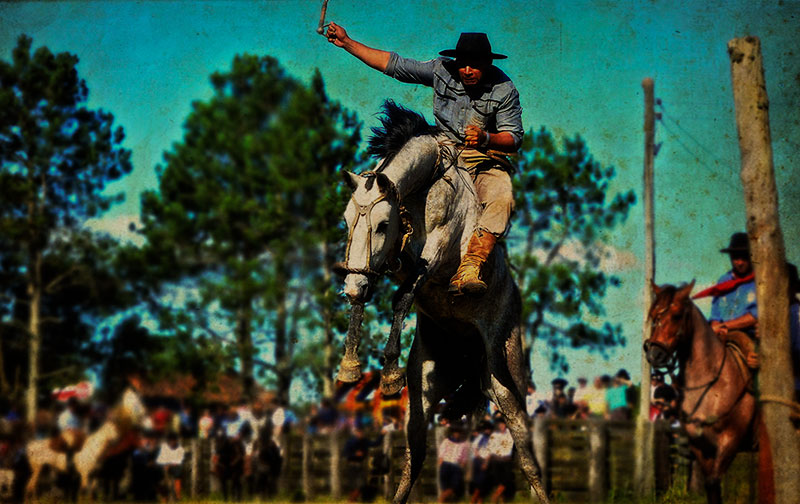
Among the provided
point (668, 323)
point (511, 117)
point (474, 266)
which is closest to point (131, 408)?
point (474, 266)

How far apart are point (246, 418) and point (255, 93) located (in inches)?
315

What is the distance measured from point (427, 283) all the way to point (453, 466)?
776cm

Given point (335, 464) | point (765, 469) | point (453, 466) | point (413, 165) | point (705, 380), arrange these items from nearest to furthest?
point (413, 165), point (765, 469), point (705, 380), point (453, 466), point (335, 464)

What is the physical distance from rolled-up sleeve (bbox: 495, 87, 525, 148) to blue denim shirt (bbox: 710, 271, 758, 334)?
13.7ft

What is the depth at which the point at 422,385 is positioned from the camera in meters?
8.66

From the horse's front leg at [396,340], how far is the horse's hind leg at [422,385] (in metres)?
1.24

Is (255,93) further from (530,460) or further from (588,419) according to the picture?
(530,460)

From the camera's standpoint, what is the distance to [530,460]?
859cm

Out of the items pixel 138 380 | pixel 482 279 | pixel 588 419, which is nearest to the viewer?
pixel 482 279

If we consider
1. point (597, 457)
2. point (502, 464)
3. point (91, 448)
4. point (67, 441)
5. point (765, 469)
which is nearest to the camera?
point (765, 469)

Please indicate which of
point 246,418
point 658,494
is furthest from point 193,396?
point 658,494

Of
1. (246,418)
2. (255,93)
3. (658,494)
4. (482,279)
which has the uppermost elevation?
(255,93)

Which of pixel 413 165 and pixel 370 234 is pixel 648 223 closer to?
pixel 413 165

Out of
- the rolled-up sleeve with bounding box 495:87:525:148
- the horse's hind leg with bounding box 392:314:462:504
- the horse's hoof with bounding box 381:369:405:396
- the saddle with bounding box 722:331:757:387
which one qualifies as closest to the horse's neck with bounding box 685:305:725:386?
the saddle with bounding box 722:331:757:387
